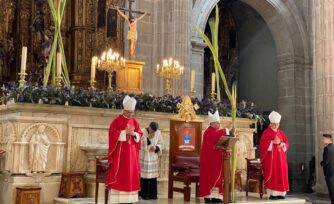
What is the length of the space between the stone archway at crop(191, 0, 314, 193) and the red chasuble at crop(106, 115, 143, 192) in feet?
36.4

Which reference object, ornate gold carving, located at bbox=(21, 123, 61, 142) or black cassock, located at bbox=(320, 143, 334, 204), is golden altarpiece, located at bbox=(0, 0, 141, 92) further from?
black cassock, located at bbox=(320, 143, 334, 204)

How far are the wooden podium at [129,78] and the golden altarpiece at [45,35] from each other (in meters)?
3.65

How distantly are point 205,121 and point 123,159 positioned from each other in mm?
3534

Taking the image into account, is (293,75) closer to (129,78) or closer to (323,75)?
(323,75)

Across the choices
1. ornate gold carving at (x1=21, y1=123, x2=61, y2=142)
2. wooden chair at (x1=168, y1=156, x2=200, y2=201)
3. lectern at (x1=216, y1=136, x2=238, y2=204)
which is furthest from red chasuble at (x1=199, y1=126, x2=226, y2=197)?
ornate gold carving at (x1=21, y1=123, x2=61, y2=142)

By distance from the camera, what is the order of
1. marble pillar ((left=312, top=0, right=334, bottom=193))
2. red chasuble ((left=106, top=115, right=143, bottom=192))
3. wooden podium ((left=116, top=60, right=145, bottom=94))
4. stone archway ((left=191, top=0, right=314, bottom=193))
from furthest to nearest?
stone archway ((left=191, top=0, right=314, bottom=193)), marble pillar ((left=312, top=0, right=334, bottom=193)), wooden podium ((left=116, top=60, right=145, bottom=94)), red chasuble ((left=106, top=115, right=143, bottom=192))

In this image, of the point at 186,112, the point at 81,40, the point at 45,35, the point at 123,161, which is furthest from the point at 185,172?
the point at 45,35

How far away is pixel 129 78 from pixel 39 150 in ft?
10.4

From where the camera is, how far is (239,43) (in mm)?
22094

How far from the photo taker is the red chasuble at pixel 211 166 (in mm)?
9039

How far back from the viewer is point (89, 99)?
1032cm

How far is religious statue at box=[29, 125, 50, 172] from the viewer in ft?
31.0

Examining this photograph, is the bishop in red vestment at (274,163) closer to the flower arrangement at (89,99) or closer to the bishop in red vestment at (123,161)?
the flower arrangement at (89,99)

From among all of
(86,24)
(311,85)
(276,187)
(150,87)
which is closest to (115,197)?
(276,187)
